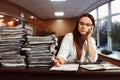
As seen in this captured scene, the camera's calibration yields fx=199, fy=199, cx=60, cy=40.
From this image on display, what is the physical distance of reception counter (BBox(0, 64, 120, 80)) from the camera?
1550 mm

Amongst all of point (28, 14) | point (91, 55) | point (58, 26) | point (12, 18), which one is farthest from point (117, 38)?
point (58, 26)

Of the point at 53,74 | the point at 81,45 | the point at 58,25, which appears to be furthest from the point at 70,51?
the point at 58,25

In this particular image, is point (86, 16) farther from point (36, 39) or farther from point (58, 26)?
point (58, 26)

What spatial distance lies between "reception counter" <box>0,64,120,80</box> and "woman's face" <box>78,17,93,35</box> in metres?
0.68

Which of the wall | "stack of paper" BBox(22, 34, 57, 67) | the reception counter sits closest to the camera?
the reception counter

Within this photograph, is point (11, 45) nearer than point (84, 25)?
Yes

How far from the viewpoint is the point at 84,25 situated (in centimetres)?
222

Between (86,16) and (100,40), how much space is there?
6.92m

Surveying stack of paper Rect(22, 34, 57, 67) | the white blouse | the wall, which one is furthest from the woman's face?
the wall

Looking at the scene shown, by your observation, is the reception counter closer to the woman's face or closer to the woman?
the woman

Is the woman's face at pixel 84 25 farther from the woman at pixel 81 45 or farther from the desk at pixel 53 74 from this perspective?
the desk at pixel 53 74

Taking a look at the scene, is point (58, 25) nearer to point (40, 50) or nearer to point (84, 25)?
point (84, 25)

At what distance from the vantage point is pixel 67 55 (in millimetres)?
2186

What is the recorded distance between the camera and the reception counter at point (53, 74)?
1.55 m
